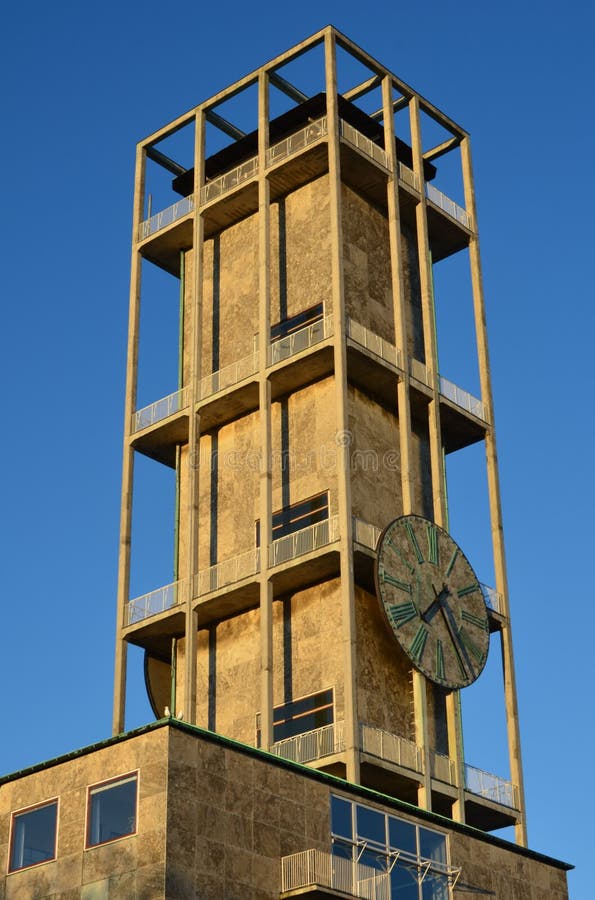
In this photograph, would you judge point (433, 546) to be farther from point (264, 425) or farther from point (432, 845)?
point (432, 845)

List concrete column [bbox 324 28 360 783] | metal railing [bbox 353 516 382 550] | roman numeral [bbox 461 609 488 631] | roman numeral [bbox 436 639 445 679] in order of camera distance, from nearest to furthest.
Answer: concrete column [bbox 324 28 360 783] < metal railing [bbox 353 516 382 550] < roman numeral [bbox 436 639 445 679] < roman numeral [bbox 461 609 488 631]

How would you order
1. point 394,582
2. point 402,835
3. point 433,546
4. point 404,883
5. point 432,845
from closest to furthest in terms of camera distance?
point 404,883 < point 402,835 < point 432,845 < point 394,582 < point 433,546

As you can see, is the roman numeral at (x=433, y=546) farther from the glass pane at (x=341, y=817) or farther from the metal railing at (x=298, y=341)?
the glass pane at (x=341, y=817)

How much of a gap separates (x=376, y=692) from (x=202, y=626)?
746cm

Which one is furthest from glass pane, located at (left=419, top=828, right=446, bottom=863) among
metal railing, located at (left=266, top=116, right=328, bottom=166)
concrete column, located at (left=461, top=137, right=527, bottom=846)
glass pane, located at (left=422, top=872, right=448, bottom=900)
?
metal railing, located at (left=266, top=116, right=328, bottom=166)

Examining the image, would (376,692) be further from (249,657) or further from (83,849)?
(83,849)

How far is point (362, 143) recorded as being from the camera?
57781 mm

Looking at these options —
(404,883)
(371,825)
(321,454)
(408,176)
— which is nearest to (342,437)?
(321,454)

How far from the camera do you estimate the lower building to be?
116 ft

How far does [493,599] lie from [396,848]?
15834 mm

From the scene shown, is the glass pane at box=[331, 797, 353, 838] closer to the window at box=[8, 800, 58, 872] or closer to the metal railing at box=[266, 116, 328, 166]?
the window at box=[8, 800, 58, 872]

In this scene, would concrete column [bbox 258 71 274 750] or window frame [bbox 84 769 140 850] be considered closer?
window frame [bbox 84 769 140 850]

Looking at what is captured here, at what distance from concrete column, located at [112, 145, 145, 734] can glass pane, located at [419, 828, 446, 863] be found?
14.0 m

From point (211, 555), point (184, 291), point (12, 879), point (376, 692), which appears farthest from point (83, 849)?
point (184, 291)
